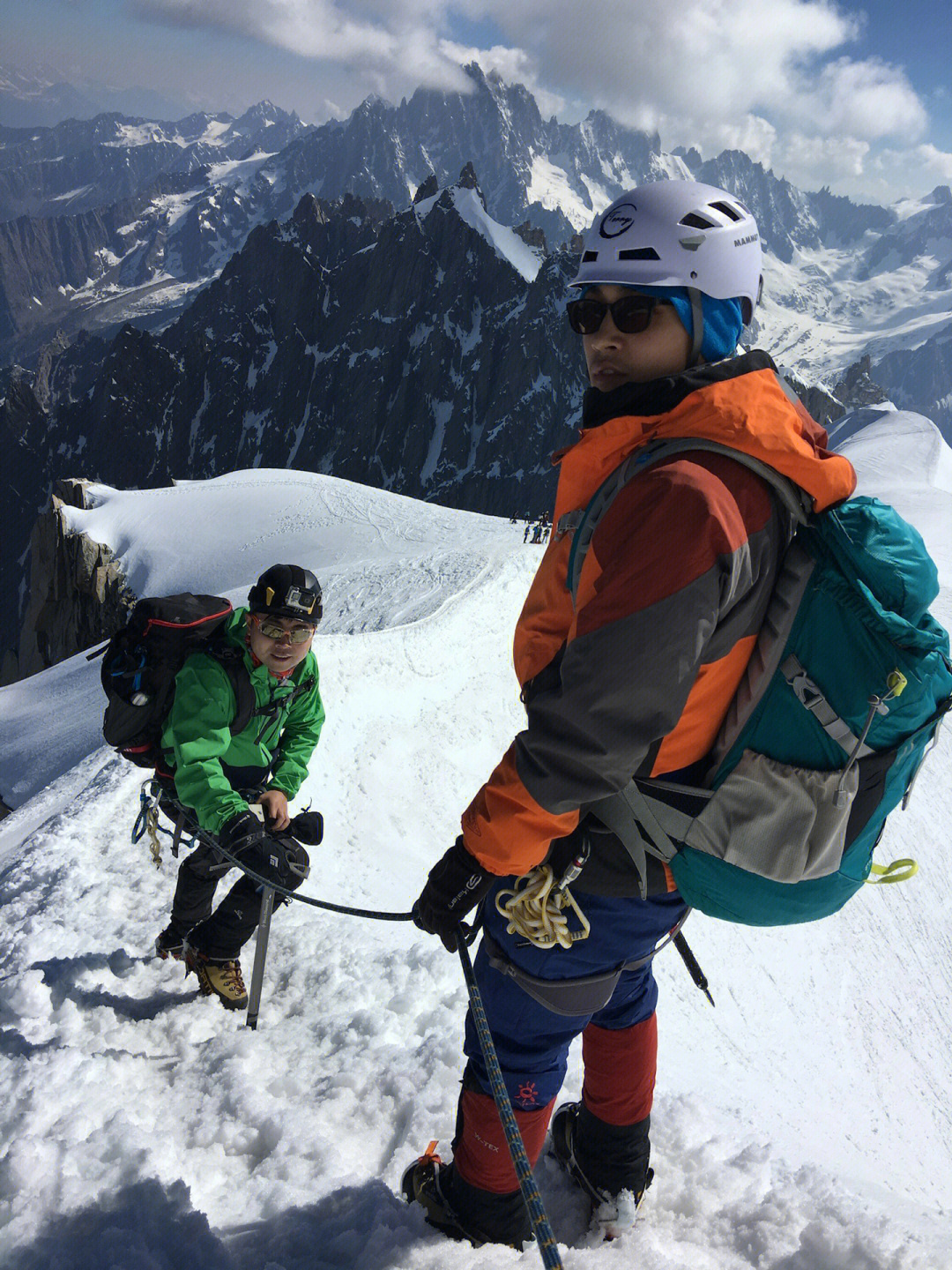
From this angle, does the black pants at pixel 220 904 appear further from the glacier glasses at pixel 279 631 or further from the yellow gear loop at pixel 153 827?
the glacier glasses at pixel 279 631

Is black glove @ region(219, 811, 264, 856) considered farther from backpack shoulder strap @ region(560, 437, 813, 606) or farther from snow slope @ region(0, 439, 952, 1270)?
backpack shoulder strap @ region(560, 437, 813, 606)

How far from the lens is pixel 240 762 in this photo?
4.55 meters

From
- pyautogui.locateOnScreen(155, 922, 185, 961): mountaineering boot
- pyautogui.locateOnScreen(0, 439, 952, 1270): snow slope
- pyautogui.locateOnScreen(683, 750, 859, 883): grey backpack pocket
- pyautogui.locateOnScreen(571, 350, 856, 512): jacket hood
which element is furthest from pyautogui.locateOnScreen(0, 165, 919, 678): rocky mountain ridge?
pyautogui.locateOnScreen(683, 750, 859, 883): grey backpack pocket

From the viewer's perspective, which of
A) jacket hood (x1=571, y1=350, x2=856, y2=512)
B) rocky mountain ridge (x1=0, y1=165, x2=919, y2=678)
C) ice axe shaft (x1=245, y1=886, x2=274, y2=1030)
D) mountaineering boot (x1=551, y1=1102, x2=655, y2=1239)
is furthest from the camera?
rocky mountain ridge (x1=0, y1=165, x2=919, y2=678)

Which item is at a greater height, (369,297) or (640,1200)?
(369,297)

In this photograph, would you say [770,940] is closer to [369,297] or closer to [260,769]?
[260,769]

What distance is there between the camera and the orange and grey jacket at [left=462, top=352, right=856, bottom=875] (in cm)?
191

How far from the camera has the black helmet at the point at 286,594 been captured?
412cm

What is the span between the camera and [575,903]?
2.52 m

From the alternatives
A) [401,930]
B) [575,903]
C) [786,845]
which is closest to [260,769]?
[401,930]

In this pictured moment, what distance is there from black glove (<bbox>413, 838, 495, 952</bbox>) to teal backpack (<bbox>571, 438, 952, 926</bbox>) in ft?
2.02

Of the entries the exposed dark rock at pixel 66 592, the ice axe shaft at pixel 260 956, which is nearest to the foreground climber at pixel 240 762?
the ice axe shaft at pixel 260 956

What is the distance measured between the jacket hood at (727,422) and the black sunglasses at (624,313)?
0.23m

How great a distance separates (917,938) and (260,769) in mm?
8856
